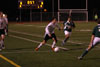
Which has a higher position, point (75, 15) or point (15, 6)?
point (15, 6)

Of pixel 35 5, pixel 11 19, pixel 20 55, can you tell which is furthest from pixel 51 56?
pixel 11 19

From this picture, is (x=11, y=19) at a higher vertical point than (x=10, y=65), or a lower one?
lower

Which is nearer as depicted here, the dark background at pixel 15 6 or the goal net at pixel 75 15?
the goal net at pixel 75 15

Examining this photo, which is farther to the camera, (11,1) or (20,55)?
(11,1)

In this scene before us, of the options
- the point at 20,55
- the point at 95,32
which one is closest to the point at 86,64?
the point at 95,32

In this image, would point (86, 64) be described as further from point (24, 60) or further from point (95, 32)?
point (24, 60)

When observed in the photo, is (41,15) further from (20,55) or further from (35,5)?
(20,55)

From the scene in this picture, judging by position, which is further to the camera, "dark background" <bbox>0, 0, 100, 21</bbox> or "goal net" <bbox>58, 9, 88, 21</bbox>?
"dark background" <bbox>0, 0, 100, 21</bbox>

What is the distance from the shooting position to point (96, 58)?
13.7m

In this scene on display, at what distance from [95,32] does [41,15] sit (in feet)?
202

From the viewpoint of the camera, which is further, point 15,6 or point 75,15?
point 15,6

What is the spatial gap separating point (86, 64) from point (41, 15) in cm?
6202

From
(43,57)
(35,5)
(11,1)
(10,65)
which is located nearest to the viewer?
(10,65)

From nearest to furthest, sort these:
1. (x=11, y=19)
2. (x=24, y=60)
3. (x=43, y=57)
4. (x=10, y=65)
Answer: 1. (x=10, y=65)
2. (x=24, y=60)
3. (x=43, y=57)
4. (x=11, y=19)
